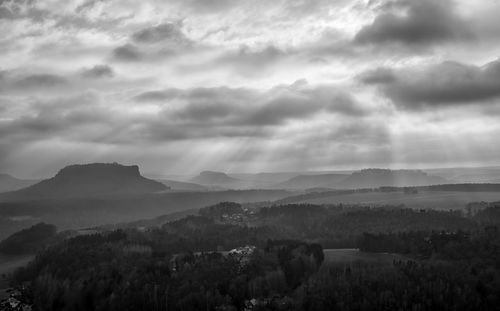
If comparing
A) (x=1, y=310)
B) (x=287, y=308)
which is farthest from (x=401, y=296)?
(x=1, y=310)

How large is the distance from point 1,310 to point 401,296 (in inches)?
6895

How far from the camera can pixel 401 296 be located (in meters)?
196

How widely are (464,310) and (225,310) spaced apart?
10106 cm

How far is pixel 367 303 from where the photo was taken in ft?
627

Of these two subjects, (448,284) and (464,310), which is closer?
(464,310)

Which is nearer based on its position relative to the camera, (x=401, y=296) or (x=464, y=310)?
(x=464, y=310)

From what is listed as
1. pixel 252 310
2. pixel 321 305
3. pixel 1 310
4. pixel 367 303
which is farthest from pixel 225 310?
pixel 1 310

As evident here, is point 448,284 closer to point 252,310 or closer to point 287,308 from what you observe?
point 287,308

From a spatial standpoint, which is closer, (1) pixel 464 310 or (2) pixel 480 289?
(1) pixel 464 310

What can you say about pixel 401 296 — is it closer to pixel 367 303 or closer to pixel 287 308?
pixel 367 303

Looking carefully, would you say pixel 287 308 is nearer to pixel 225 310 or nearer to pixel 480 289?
pixel 225 310

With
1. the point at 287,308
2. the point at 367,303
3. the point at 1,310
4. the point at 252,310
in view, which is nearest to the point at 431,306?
the point at 367,303

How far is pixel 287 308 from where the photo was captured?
198m

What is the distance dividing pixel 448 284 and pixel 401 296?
23.2 m
